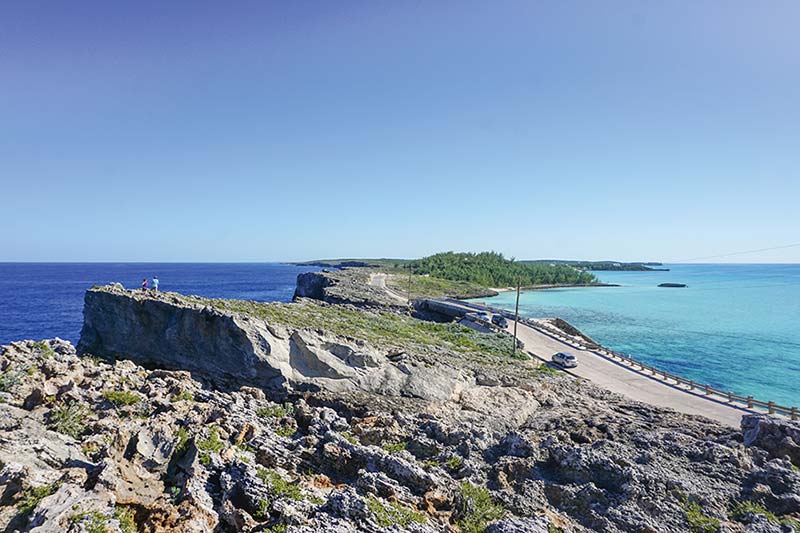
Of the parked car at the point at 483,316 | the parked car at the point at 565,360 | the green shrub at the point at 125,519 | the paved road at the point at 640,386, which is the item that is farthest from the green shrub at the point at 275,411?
the parked car at the point at 483,316

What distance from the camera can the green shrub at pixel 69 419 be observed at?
10.4 metres

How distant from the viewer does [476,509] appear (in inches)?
389

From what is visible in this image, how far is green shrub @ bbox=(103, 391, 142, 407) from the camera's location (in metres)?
12.4

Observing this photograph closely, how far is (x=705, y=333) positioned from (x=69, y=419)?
68378 millimetres

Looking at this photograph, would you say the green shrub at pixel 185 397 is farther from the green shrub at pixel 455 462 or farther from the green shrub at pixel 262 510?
the green shrub at pixel 455 462

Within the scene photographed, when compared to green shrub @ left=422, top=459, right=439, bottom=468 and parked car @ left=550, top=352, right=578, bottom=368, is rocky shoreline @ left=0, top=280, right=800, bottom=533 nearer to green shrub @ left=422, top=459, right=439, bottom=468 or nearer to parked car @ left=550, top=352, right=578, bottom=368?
green shrub @ left=422, top=459, right=439, bottom=468

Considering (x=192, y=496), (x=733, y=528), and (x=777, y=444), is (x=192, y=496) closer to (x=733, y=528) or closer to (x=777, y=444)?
(x=733, y=528)

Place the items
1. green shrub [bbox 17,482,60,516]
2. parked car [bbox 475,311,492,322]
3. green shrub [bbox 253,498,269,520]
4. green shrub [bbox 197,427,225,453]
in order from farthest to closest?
1. parked car [bbox 475,311,492,322]
2. green shrub [bbox 197,427,225,453]
3. green shrub [bbox 253,498,269,520]
4. green shrub [bbox 17,482,60,516]

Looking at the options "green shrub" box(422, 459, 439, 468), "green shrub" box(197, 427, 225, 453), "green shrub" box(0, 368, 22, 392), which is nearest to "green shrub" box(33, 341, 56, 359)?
"green shrub" box(0, 368, 22, 392)

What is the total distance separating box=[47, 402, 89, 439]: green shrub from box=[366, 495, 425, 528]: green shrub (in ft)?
25.3

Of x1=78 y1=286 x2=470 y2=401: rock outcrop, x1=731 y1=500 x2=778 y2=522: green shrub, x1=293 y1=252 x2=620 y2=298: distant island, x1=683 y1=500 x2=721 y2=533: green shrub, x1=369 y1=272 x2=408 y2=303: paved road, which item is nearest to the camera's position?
x1=683 y1=500 x2=721 y2=533: green shrub

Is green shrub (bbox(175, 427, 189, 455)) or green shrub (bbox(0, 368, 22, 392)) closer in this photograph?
green shrub (bbox(175, 427, 189, 455))

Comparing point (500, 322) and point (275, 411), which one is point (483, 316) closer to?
point (500, 322)

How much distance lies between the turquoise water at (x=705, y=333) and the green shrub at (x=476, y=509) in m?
32.5
